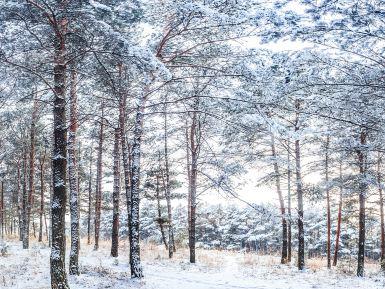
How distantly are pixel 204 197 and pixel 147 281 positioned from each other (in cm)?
835

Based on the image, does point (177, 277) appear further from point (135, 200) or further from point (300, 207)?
point (300, 207)

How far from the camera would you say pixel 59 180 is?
9430 millimetres

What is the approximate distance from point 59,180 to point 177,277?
685 centimetres

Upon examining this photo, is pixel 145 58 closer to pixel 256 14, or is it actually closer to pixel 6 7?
pixel 256 14

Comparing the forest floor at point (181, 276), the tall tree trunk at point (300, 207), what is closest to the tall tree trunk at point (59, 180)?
the forest floor at point (181, 276)

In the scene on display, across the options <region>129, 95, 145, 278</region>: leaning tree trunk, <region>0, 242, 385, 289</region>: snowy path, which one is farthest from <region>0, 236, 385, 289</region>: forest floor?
<region>129, 95, 145, 278</region>: leaning tree trunk

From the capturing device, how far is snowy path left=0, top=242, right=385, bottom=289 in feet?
37.7

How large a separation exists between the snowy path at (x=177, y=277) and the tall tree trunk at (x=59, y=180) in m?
1.62

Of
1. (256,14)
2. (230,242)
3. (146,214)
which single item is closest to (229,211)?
(230,242)

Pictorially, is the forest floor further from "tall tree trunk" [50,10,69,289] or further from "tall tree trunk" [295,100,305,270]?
"tall tree trunk" [50,10,69,289]

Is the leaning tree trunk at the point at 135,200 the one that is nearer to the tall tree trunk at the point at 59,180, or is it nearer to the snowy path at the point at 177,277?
the snowy path at the point at 177,277

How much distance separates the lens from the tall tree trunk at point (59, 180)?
363 inches

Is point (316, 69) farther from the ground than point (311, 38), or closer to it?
closer to it

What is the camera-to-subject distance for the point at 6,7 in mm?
8172
